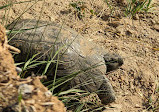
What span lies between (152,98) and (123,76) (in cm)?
63

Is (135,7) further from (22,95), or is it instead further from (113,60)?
(22,95)

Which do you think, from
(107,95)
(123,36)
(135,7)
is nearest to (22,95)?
(107,95)

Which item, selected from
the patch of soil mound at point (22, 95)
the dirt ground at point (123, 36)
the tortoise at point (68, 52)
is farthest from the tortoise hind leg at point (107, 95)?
the patch of soil mound at point (22, 95)

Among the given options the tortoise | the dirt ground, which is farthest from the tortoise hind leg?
the dirt ground

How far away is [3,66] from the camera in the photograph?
1617mm

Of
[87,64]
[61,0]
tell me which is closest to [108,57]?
[87,64]

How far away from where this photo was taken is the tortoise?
340 cm

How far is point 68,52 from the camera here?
11.3ft

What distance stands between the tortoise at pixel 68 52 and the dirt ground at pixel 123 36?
41 centimetres

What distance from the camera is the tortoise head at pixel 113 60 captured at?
3.66 metres

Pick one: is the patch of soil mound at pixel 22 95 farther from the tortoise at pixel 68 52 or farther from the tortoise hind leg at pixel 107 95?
the tortoise hind leg at pixel 107 95

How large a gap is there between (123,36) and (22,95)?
3606 mm

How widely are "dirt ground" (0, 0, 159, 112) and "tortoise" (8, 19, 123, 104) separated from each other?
41 centimetres

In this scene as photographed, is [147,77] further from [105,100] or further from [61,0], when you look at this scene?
[61,0]
